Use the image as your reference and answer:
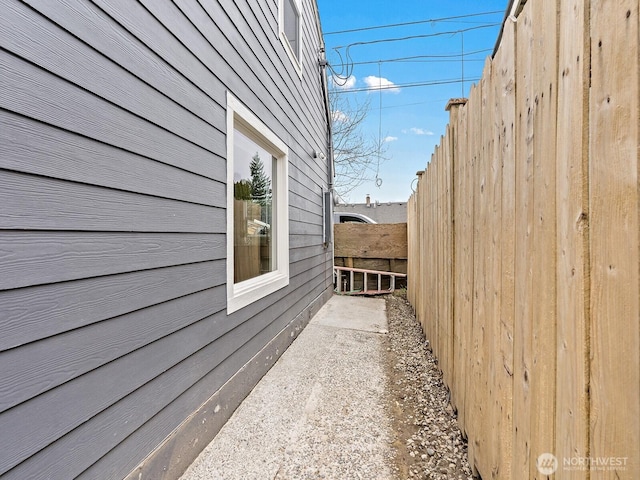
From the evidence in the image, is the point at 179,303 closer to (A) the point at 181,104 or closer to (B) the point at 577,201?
(A) the point at 181,104

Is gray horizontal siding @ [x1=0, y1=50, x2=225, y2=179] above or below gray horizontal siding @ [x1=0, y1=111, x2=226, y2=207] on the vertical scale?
above

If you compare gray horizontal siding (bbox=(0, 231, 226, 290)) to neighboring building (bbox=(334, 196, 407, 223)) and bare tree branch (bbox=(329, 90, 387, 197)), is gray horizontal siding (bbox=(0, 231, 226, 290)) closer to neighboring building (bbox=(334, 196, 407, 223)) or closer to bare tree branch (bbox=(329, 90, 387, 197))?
Result: bare tree branch (bbox=(329, 90, 387, 197))

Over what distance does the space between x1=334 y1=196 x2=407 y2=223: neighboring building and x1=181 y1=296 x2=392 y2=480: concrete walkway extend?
49.6 feet

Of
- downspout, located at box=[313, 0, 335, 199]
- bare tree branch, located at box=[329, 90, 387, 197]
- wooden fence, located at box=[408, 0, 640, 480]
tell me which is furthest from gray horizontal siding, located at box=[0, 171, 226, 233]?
bare tree branch, located at box=[329, 90, 387, 197]

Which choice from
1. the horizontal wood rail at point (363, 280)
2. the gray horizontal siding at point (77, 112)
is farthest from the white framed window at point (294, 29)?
the horizontal wood rail at point (363, 280)

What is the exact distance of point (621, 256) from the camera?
0.65m

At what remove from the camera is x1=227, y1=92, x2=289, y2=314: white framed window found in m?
2.33

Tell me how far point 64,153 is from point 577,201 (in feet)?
5.14

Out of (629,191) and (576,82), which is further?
(576,82)

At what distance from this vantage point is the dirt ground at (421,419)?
1720 millimetres

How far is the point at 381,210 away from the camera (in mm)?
18266

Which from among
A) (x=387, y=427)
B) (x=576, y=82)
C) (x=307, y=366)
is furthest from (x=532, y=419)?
(x=307, y=366)

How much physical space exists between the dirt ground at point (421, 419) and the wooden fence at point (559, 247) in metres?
0.19

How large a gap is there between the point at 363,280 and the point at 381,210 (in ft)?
38.0
